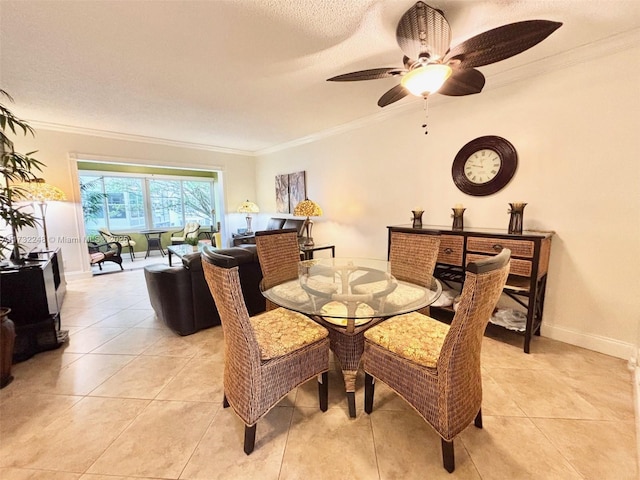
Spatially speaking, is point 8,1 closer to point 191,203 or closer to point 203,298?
point 203,298

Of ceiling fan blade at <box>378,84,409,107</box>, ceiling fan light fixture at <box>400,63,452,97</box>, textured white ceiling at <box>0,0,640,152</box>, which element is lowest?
ceiling fan light fixture at <box>400,63,452,97</box>

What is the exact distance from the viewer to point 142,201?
280 inches

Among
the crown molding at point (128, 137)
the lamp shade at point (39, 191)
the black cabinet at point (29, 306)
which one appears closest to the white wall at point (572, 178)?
the black cabinet at point (29, 306)

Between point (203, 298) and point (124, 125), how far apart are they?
3.34 meters

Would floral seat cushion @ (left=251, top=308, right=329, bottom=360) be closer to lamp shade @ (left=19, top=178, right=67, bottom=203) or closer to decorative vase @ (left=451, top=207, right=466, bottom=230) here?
decorative vase @ (left=451, top=207, right=466, bottom=230)

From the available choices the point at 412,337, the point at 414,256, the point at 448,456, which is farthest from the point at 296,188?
the point at 448,456

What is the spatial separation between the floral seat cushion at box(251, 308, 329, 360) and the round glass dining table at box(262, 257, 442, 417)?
97 millimetres

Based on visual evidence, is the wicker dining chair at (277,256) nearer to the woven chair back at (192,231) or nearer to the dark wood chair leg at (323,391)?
the dark wood chair leg at (323,391)

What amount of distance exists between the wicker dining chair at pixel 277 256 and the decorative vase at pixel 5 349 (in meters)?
1.80

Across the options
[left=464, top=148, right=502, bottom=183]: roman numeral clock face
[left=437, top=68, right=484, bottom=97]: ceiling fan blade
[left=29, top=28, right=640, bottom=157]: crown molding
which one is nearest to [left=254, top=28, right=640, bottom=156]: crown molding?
[left=29, top=28, right=640, bottom=157]: crown molding

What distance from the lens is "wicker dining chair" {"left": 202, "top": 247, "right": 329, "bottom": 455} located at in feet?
3.92

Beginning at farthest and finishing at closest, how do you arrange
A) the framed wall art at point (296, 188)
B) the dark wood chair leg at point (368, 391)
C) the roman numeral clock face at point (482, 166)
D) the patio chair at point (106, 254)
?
the framed wall art at point (296, 188)
the patio chair at point (106, 254)
the roman numeral clock face at point (482, 166)
the dark wood chair leg at point (368, 391)

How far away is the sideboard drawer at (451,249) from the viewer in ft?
8.13

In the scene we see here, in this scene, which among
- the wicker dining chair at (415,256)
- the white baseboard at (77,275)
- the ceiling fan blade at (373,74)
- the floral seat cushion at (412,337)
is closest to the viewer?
the floral seat cushion at (412,337)
